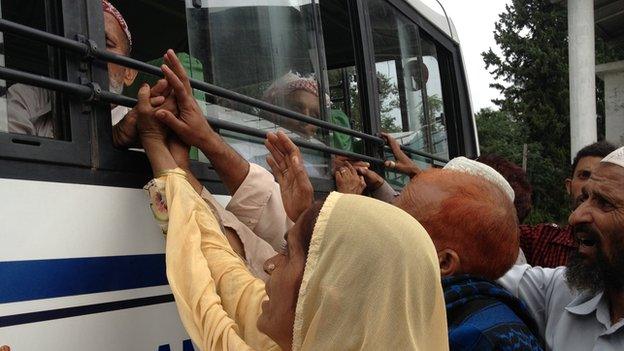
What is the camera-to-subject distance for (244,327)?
62.4 inches

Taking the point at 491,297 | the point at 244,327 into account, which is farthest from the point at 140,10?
the point at 491,297

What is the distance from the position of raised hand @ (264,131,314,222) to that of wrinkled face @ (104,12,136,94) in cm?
55

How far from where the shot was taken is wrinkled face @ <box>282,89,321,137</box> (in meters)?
2.41

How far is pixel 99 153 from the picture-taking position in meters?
1.56

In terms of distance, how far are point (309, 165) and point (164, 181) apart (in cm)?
89

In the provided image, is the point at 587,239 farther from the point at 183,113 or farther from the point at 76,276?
the point at 76,276

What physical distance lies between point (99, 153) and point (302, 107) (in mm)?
1105

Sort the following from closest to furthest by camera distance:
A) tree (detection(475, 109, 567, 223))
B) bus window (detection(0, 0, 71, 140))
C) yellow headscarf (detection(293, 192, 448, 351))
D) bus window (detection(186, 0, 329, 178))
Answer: yellow headscarf (detection(293, 192, 448, 351))
bus window (detection(0, 0, 71, 140))
bus window (detection(186, 0, 329, 178))
tree (detection(475, 109, 567, 223))

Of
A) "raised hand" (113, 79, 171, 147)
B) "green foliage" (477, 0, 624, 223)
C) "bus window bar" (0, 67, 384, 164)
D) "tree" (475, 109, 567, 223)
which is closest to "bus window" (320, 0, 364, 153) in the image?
"bus window bar" (0, 67, 384, 164)

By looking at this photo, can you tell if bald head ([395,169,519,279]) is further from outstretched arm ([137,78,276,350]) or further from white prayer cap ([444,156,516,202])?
outstretched arm ([137,78,276,350])

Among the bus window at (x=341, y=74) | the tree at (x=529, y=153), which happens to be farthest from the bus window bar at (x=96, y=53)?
the tree at (x=529, y=153)

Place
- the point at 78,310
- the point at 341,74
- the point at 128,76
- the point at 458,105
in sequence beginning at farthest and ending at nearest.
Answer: the point at 458,105 → the point at 341,74 → the point at 128,76 → the point at 78,310

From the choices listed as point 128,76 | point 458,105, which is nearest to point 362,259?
point 128,76

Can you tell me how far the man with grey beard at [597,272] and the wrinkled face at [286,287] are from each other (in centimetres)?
95
